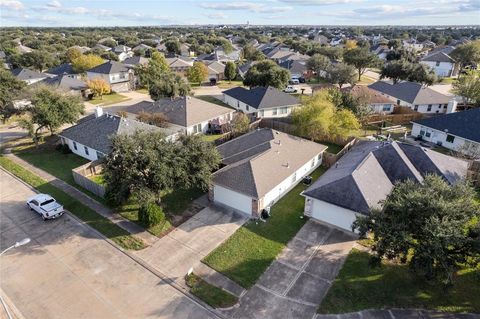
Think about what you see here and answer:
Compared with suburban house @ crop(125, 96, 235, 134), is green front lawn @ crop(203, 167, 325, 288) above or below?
below

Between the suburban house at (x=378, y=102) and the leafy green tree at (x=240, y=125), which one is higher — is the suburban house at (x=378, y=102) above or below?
above

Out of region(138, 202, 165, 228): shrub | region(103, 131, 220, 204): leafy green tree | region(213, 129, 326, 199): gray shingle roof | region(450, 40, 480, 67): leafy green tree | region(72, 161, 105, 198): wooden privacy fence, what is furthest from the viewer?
region(450, 40, 480, 67): leafy green tree

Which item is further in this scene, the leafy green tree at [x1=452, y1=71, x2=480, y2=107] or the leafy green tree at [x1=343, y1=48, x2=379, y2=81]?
the leafy green tree at [x1=343, y1=48, x2=379, y2=81]

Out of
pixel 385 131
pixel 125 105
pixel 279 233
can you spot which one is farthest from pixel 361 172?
pixel 125 105

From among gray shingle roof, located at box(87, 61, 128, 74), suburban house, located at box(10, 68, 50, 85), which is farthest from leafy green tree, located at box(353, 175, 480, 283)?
suburban house, located at box(10, 68, 50, 85)

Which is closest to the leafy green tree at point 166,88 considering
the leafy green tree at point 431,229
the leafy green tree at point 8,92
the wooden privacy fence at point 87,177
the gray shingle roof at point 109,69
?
the leafy green tree at point 8,92

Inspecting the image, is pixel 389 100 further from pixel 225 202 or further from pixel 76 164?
pixel 76 164

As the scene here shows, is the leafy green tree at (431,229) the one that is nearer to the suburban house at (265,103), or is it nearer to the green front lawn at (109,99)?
the suburban house at (265,103)

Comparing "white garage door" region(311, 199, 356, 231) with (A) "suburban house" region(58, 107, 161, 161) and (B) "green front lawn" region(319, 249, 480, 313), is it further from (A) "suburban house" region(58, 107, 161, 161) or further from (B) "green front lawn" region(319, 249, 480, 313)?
(A) "suburban house" region(58, 107, 161, 161)

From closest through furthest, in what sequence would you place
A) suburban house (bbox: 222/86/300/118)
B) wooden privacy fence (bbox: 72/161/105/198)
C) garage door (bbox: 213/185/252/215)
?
garage door (bbox: 213/185/252/215), wooden privacy fence (bbox: 72/161/105/198), suburban house (bbox: 222/86/300/118)
